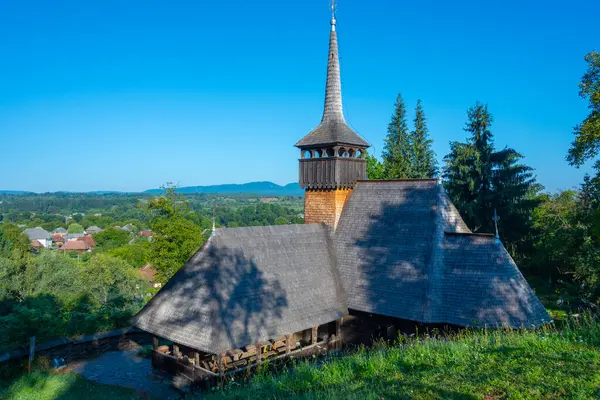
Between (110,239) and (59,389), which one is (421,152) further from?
(110,239)

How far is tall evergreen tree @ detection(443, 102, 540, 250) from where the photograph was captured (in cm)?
2783

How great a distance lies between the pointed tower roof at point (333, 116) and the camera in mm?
16578

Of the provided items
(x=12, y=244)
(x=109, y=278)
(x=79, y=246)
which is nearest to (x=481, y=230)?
(x=109, y=278)

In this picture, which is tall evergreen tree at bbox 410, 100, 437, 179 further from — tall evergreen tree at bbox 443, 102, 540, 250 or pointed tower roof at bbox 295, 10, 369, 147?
pointed tower roof at bbox 295, 10, 369, 147

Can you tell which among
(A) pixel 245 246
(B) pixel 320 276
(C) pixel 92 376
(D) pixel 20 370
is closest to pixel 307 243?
(B) pixel 320 276

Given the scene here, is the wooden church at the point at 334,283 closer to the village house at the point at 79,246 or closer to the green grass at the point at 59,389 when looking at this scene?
the green grass at the point at 59,389

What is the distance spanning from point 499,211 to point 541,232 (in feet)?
9.88

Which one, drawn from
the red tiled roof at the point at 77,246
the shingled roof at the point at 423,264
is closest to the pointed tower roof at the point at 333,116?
the shingled roof at the point at 423,264

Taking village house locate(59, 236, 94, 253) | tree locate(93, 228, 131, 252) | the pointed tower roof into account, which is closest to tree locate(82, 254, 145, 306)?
the pointed tower roof

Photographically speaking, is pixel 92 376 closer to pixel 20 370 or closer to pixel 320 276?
pixel 20 370

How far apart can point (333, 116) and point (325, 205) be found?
13.3ft

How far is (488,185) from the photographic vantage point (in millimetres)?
28812

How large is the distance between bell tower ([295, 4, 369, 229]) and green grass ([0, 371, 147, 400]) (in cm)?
920

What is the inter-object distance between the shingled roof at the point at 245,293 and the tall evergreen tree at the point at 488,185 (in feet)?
59.7
